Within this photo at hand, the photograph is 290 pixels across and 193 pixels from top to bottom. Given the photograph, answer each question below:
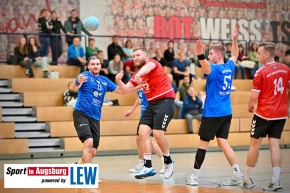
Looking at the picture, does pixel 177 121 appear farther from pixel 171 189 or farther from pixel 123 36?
pixel 171 189

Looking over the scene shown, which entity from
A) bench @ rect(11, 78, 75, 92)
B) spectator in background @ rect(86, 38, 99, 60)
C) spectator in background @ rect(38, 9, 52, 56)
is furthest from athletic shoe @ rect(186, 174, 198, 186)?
spectator in background @ rect(38, 9, 52, 56)

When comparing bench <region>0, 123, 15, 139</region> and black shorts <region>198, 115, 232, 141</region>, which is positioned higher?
black shorts <region>198, 115, 232, 141</region>

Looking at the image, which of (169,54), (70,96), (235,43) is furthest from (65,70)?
(235,43)

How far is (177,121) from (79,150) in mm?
3318

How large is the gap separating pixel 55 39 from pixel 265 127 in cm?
1287

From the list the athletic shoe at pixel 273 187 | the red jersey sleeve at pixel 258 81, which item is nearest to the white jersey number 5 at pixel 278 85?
the red jersey sleeve at pixel 258 81

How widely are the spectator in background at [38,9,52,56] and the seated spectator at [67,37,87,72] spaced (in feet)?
2.52

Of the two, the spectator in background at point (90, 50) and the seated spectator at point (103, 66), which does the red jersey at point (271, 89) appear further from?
the spectator in background at point (90, 50)

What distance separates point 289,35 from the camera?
27875 millimetres

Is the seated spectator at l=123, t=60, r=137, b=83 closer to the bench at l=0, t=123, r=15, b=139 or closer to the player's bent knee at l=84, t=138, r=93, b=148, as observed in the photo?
the bench at l=0, t=123, r=15, b=139

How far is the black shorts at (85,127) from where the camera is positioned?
1120cm

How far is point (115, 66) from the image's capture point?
69.9 ft

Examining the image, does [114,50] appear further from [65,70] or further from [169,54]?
[169,54]

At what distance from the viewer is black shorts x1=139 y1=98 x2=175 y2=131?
11750 mm
